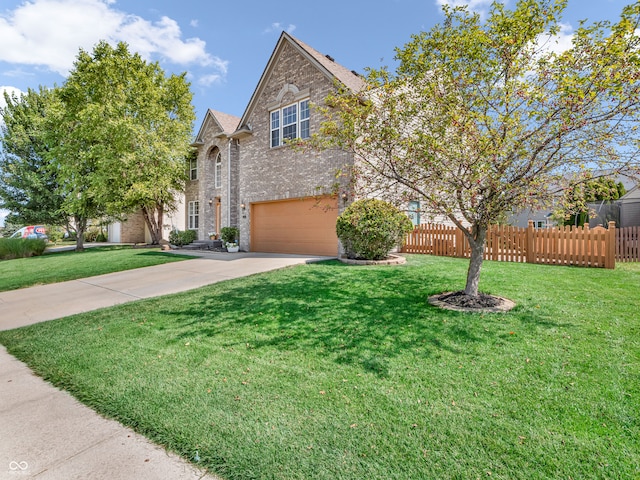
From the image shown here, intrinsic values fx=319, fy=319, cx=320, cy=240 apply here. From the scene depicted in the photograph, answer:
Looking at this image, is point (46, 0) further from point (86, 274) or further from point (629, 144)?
point (629, 144)

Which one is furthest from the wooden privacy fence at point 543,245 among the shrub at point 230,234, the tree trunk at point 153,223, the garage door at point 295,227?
the tree trunk at point 153,223

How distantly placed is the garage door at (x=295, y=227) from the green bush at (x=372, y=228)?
6.23 ft

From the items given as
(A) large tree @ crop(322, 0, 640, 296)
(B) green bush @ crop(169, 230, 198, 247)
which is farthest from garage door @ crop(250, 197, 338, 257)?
(A) large tree @ crop(322, 0, 640, 296)

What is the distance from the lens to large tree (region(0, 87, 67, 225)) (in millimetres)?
22078

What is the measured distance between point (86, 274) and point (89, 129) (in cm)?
1301

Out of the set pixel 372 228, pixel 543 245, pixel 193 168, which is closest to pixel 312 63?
pixel 372 228

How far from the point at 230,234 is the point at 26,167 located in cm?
1738

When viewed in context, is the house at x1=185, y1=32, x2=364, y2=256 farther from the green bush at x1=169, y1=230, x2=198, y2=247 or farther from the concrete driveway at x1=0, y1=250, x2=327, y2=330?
the green bush at x1=169, y1=230, x2=198, y2=247

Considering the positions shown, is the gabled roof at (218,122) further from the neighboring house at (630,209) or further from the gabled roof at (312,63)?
the neighboring house at (630,209)

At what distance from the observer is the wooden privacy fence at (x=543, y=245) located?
9.12 metres

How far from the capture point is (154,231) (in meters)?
21.5

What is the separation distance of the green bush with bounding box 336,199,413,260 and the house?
1741 millimetres

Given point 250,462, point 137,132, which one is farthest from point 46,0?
point 250,462

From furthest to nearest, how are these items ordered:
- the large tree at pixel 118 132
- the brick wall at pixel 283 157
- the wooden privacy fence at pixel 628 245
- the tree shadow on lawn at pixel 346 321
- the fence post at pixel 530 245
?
the large tree at pixel 118 132
the brick wall at pixel 283 157
the wooden privacy fence at pixel 628 245
the fence post at pixel 530 245
the tree shadow on lawn at pixel 346 321
